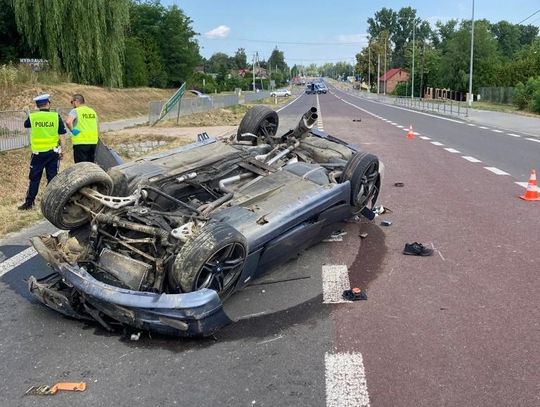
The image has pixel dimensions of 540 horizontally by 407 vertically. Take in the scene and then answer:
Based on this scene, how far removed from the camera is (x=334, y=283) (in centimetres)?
492

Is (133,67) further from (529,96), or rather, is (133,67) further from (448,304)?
(448,304)

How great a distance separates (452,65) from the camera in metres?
62.2

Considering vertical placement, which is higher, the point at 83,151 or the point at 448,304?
the point at 83,151

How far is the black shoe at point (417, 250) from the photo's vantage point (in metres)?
5.67

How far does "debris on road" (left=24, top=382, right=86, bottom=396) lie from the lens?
10.7 ft

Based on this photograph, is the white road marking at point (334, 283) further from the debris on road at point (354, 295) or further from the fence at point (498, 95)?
the fence at point (498, 95)

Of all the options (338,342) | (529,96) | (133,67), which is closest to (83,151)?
(338,342)

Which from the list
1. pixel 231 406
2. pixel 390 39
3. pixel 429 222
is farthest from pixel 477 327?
pixel 390 39

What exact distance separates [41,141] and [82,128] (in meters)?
0.78

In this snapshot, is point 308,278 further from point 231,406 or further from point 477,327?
point 231,406

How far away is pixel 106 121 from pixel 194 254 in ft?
83.9

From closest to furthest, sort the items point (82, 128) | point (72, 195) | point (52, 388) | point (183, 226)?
point (52, 388)
point (183, 226)
point (72, 195)
point (82, 128)

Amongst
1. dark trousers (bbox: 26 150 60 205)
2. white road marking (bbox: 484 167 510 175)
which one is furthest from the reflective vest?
white road marking (bbox: 484 167 510 175)

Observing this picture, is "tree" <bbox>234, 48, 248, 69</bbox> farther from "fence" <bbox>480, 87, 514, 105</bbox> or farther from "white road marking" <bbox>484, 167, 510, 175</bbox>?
"white road marking" <bbox>484, 167, 510, 175</bbox>
